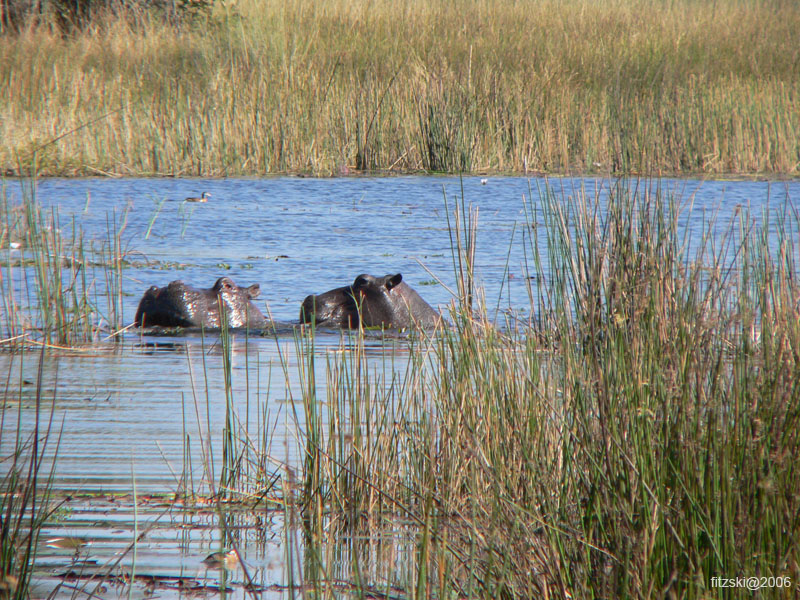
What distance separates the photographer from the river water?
312cm

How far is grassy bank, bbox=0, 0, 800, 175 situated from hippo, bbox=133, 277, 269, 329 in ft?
17.4

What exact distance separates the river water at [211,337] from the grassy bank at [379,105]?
1.44 ft

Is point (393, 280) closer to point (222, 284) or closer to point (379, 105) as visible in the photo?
point (222, 284)

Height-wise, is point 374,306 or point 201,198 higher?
point 201,198

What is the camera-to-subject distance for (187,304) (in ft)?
21.0

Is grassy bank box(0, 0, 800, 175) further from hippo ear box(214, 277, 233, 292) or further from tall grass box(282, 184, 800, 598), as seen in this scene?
tall grass box(282, 184, 800, 598)

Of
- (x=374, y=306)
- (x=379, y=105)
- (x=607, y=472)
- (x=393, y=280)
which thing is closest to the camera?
(x=607, y=472)

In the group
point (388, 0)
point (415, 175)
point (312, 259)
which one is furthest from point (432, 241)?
point (388, 0)

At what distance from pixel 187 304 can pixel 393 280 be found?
121cm

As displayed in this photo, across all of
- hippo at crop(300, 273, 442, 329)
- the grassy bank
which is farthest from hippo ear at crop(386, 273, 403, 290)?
the grassy bank

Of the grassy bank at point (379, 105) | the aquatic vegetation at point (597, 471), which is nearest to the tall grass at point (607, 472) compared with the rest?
the aquatic vegetation at point (597, 471)

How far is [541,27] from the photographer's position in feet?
52.2

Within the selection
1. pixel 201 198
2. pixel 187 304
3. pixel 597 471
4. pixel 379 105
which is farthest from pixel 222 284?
pixel 379 105

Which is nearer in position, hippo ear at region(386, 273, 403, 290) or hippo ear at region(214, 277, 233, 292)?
hippo ear at region(214, 277, 233, 292)
